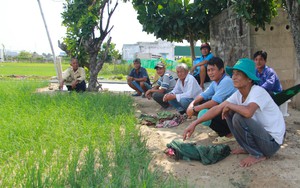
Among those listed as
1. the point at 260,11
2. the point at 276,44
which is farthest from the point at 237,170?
the point at 276,44

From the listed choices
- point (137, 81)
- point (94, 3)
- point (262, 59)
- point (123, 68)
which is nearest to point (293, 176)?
point (262, 59)

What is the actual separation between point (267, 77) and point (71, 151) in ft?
8.43

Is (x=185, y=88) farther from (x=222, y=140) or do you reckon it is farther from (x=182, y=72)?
(x=222, y=140)

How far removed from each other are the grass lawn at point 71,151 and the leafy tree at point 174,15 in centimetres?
311

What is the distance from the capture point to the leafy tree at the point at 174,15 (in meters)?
7.14

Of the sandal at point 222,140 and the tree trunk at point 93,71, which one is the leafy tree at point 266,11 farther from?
the tree trunk at point 93,71

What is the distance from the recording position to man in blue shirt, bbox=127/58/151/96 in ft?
24.7

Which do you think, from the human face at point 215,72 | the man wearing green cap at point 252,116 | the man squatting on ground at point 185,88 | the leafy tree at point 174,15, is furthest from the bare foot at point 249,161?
the leafy tree at point 174,15

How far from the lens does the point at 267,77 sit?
4059mm

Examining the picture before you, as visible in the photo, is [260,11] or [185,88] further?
[260,11]

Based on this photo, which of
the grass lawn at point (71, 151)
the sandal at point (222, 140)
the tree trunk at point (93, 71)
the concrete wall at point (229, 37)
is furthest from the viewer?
the tree trunk at point (93, 71)

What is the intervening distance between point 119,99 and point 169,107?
94cm

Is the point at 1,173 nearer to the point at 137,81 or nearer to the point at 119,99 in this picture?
the point at 119,99

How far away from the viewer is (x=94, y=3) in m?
8.71
